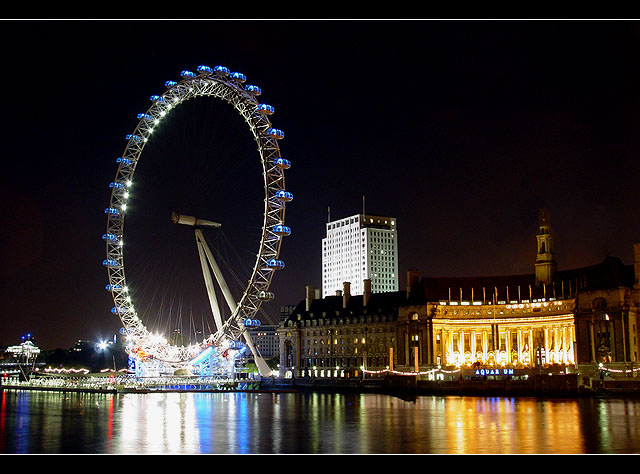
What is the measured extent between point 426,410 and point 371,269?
136806mm

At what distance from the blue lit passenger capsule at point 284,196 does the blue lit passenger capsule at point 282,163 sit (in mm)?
2549

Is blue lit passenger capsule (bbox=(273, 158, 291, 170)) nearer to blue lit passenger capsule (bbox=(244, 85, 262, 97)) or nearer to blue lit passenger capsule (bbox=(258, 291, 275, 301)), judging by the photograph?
blue lit passenger capsule (bbox=(244, 85, 262, 97))

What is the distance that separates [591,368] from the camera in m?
102

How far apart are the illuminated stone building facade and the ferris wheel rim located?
1569 inches

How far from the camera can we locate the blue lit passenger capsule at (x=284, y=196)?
3204 inches

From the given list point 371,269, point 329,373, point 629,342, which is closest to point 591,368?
point 629,342

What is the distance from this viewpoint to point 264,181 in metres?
81.9

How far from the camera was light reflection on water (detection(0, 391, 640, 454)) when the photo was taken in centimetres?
3544

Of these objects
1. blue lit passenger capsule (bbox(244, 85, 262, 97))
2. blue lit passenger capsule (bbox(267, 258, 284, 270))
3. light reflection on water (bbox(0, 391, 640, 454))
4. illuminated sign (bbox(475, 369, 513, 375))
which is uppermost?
blue lit passenger capsule (bbox(244, 85, 262, 97))

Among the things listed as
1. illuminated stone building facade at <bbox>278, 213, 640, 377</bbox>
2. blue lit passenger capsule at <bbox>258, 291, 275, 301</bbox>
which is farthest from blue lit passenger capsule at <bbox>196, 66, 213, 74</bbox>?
illuminated stone building facade at <bbox>278, 213, 640, 377</bbox>

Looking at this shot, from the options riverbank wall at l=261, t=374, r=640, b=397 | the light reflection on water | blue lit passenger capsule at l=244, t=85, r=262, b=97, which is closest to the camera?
the light reflection on water

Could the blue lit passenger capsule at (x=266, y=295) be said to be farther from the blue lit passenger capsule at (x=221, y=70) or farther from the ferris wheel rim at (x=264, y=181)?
the blue lit passenger capsule at (x=221, y=70)

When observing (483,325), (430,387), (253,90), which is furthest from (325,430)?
(483,325)
